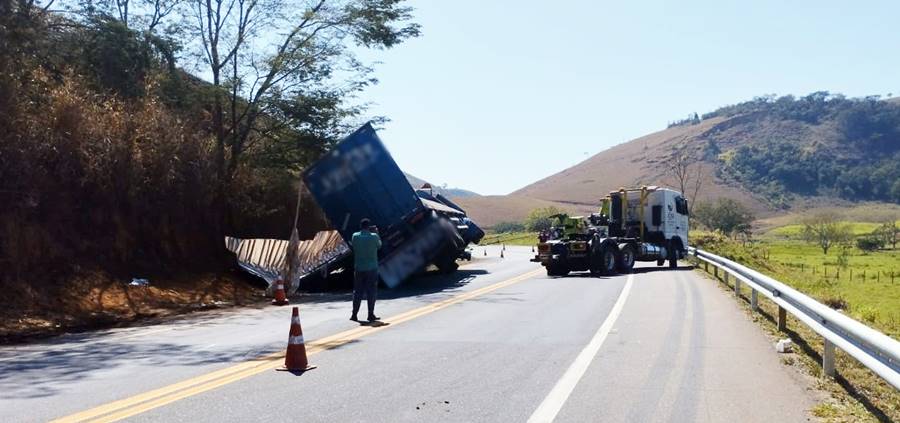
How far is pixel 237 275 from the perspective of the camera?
21.6 meters

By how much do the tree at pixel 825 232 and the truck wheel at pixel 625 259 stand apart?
53971 mm

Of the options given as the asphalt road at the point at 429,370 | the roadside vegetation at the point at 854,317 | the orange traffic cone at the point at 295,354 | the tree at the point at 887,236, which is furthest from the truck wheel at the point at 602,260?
the tree at the point at 887,236

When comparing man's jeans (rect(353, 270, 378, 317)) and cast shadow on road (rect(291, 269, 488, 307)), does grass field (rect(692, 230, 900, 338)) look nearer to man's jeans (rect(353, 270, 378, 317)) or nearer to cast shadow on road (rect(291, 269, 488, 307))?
man's jeans (rect(353, 270, 378, 317))

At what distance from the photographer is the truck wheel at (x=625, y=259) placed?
2641cm

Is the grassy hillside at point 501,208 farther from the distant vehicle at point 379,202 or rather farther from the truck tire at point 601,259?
the distant vehicle at point 379,202

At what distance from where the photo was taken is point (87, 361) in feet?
29.4

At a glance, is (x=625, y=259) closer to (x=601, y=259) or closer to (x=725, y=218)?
(x=601, y=259)

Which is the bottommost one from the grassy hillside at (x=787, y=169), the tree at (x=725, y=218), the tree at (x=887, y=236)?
the tree at (x=887, y=236)

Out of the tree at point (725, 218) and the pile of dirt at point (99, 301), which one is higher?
the tree at point (725, 218)

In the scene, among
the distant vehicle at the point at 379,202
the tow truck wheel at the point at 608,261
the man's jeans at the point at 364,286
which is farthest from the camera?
the tow truck wheel at the point at 608,261

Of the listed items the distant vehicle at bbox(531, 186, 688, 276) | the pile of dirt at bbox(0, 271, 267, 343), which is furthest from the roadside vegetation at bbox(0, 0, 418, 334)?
the distant vehicle at bbox(531, 186, 688, 276)

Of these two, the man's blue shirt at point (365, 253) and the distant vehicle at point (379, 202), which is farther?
the distant vehicle at point (379, 202)

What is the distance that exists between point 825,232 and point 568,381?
271 ft

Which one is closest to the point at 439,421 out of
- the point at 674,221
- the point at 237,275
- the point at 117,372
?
the point at 117,372
